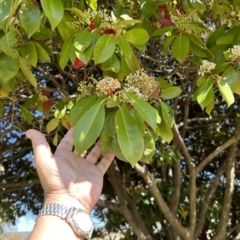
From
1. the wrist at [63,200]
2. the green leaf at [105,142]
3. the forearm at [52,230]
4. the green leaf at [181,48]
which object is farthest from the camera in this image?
the green leaf at [181,48]

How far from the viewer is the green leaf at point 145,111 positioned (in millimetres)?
1331

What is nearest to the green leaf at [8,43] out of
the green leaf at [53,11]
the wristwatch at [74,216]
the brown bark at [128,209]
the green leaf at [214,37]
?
the green leaf at [53,11]

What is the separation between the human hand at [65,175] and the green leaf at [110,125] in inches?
6.9

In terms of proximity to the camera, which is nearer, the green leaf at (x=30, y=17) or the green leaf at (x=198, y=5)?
the green leaf at (x=30, y=17)

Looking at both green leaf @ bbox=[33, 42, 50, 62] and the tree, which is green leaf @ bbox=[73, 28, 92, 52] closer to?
the tree

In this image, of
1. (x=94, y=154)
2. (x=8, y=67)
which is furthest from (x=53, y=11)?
(x=94, y=154)

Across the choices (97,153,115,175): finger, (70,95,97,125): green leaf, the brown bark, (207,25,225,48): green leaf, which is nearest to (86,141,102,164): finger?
(97,153,115,175): finger

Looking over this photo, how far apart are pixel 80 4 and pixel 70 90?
1801 millimetres

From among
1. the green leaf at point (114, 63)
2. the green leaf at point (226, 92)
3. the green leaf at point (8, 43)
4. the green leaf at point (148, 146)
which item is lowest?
the green leaf at point (148, 146)

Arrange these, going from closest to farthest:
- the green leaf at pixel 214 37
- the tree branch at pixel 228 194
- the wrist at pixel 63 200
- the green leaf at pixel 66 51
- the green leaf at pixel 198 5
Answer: the wrist at pixel 63 200 → the green leaf at pixel 66 51 → the green leaf at pixel 214 37 → the green leaf at pixel 198 5 → the tree branch at pixel 228 194

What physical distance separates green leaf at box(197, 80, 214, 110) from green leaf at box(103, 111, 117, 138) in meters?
0.38

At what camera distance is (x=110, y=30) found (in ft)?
5.10

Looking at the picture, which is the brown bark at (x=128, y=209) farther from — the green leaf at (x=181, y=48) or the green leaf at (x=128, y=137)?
the green leaf at (x=128, y=137)

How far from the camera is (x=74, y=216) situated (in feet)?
4.43
